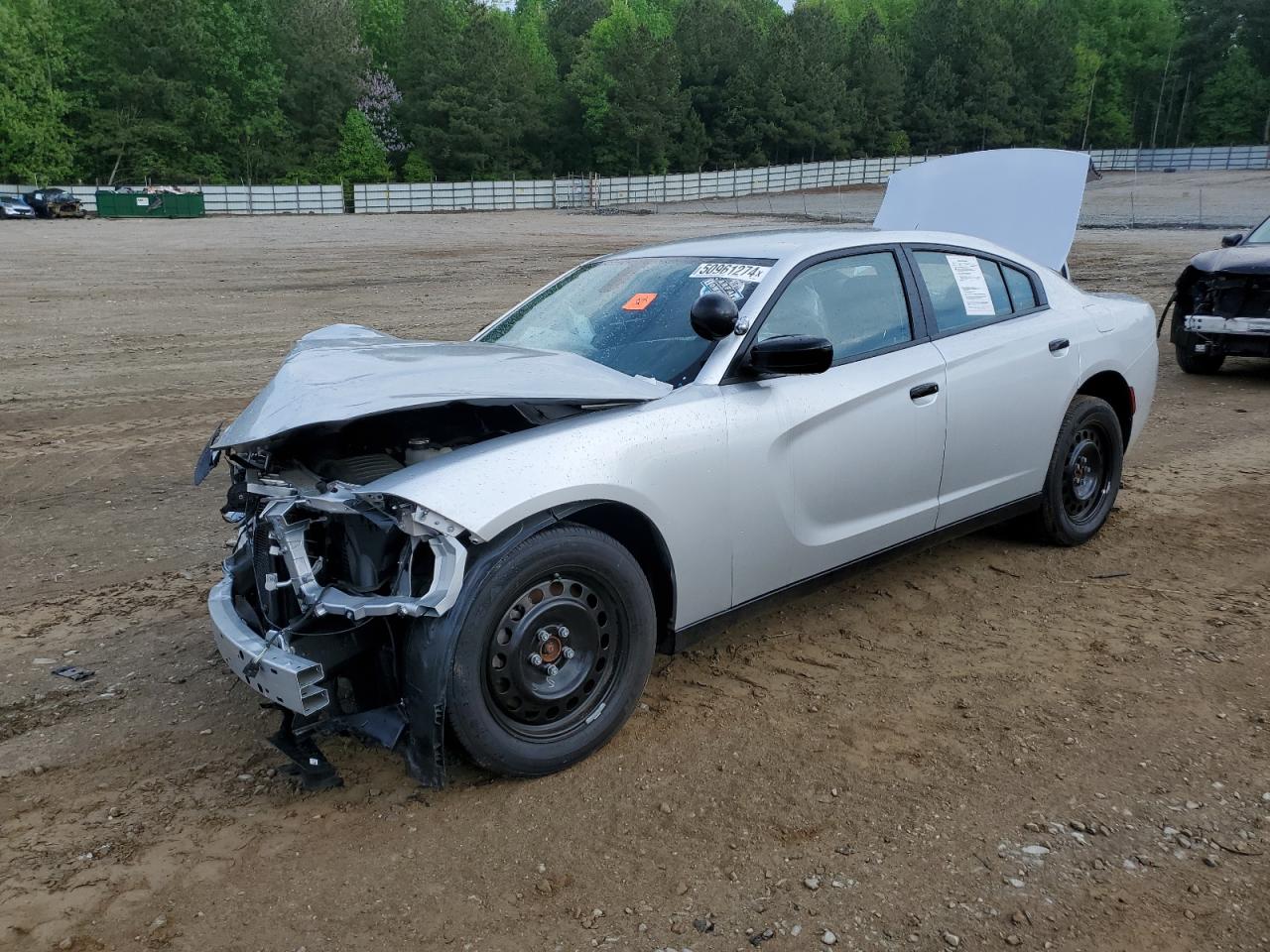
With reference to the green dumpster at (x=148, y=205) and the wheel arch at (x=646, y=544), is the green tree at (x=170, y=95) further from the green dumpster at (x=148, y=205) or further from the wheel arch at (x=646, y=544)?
the wheel arch at (x=646, y=544)

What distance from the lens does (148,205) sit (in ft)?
169

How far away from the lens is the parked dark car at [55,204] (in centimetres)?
4741

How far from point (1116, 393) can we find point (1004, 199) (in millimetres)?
3455

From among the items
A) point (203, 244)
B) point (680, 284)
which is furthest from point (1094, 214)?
point (680, 284)

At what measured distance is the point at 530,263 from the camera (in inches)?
894

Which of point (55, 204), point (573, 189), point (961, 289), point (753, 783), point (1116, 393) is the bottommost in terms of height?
point (55, 204)

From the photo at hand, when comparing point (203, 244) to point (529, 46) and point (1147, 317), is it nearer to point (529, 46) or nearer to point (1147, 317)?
point (1147, 317)

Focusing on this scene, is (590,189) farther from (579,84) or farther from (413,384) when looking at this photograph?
(413,384)

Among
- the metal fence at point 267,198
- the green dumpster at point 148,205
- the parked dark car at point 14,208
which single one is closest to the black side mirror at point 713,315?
the parked dark car at point 14,208

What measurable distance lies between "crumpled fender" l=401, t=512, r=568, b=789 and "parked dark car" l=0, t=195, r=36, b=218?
168ft

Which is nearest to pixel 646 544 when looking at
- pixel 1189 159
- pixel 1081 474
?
pixel 1081 474

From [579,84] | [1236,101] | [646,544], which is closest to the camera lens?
[646,544]

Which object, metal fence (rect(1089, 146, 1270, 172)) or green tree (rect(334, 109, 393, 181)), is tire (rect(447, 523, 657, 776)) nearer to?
green tree (rect(334, 109, 393, 181))

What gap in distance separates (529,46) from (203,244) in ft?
224
